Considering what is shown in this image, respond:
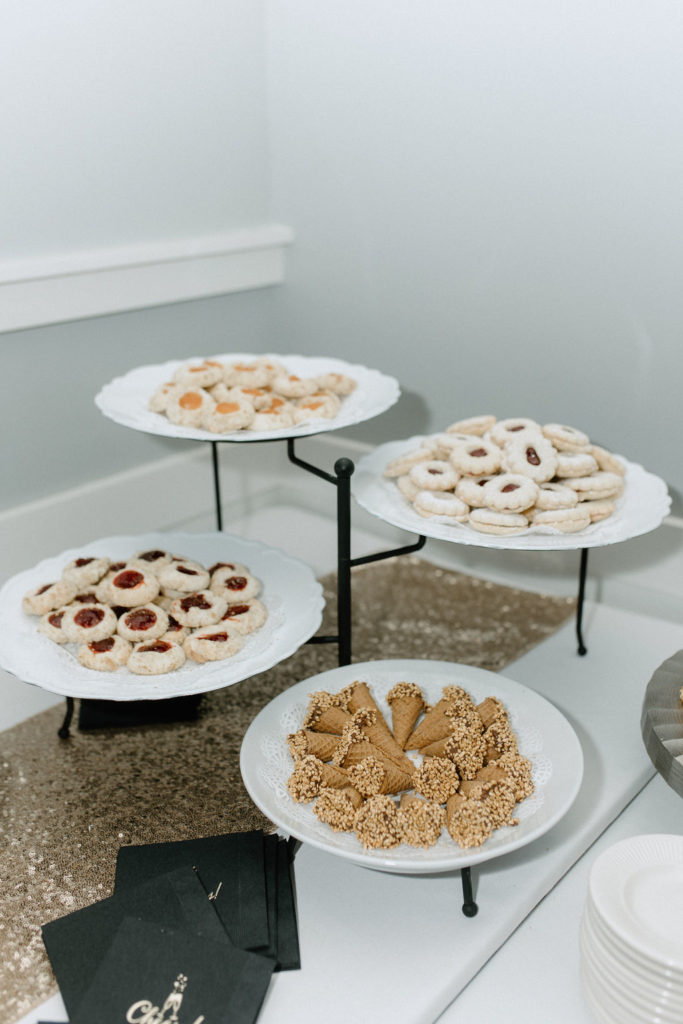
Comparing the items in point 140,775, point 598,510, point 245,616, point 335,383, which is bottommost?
point 140,775

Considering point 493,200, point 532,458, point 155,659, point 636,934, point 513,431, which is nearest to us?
point 636,934

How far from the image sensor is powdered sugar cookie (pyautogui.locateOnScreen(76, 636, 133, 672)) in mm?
1217

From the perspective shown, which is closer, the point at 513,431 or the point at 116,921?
the point at 116,921

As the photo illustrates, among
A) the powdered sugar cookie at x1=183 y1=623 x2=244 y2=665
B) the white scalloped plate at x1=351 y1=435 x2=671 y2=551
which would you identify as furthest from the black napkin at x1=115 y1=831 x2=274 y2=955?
the white scalloped plate at x1=351 y1=435 x2=671 y2=551

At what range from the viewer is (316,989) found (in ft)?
3.42

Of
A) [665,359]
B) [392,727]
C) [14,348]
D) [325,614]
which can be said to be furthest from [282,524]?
[392,727]

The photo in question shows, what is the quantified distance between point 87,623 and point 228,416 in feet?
1.17

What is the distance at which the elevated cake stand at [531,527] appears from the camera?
1273 mm

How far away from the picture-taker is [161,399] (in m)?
1.46

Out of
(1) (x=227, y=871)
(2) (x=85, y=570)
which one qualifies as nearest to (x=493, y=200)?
(2) (x=85, y=570)

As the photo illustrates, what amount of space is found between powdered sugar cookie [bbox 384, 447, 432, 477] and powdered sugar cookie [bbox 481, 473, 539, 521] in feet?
0.52

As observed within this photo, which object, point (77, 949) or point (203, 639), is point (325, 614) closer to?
point (203, 639)

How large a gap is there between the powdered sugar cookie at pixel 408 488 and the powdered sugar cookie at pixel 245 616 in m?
0.28

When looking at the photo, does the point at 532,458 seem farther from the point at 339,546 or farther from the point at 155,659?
the point at 155,659
